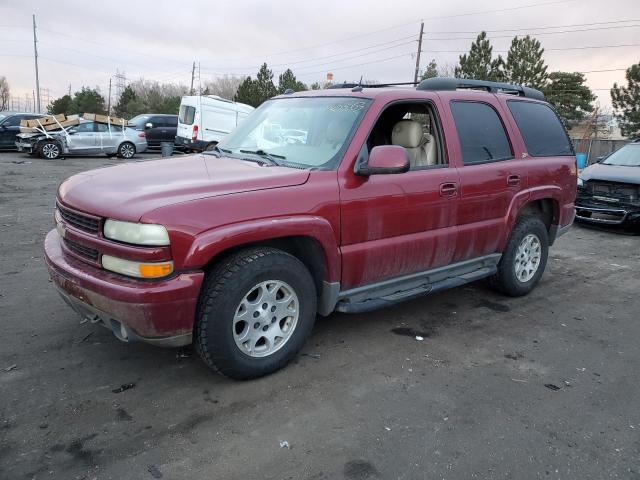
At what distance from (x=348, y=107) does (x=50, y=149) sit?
55.1ft

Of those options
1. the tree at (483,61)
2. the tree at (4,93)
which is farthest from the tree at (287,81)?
the tree at (4,93)

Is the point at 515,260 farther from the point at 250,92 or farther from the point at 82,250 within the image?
the point at 250,92

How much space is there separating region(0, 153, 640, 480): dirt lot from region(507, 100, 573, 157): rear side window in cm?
166

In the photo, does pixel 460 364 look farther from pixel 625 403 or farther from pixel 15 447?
pixel 15 447

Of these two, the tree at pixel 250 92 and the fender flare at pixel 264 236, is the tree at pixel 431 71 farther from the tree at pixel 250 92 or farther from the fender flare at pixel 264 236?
the fender flare at pixel 264 236

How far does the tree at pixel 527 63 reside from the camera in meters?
30.9

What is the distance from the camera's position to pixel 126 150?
63.3ft

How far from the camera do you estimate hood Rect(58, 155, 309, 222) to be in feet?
9.49

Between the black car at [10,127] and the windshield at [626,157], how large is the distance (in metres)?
18.6

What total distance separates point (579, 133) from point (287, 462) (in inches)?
1438

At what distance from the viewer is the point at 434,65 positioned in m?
42.2

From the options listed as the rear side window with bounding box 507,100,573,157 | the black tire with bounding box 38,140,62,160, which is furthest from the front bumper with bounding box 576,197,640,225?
the black tire with bounding box 38,140,62,160

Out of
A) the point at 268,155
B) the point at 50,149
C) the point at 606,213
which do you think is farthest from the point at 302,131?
the point at 50,149

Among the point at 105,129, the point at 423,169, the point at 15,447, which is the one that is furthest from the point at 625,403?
the point at 105,129
